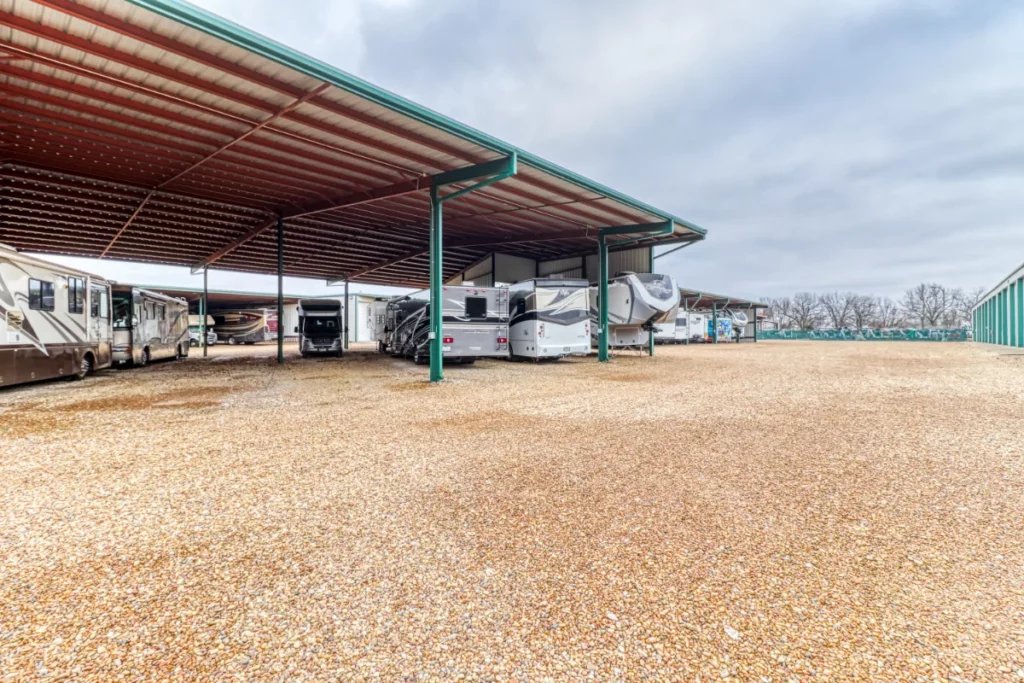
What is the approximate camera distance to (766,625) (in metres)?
2.01

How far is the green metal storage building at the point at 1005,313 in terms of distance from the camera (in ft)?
79.9

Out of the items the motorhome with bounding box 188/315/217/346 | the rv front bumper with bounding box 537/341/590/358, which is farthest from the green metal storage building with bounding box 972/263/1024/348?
the motorhome with bounding box 188/315/217/346

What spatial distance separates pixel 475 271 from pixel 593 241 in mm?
6371

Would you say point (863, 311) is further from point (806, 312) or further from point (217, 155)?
point (217, 155)

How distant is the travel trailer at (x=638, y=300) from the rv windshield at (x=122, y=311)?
14.4 meters

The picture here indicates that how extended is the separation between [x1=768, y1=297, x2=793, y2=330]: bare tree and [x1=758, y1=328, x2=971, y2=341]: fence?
22144 millimetres

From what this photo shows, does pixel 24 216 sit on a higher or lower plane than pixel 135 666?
higher

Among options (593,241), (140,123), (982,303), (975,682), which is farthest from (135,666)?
(982,303)

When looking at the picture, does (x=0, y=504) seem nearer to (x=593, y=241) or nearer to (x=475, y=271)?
(x=593, y=241)

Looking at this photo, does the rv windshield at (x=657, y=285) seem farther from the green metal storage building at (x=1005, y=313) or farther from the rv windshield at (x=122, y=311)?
the green metal storage building at (x=1005, y=313)

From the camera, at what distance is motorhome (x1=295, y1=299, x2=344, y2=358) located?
20.8 metres

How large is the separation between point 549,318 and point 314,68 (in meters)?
10.1

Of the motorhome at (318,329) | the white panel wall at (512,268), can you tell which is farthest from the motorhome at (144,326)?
Result: the white panel wall at (512,268)

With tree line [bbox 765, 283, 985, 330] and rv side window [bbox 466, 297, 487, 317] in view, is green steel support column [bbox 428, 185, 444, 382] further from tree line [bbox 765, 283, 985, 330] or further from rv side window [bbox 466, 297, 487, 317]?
tree line [bbox 765, 283, 985, 330]
